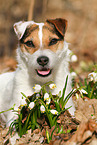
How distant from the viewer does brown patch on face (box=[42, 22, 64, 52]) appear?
3389 millimetres

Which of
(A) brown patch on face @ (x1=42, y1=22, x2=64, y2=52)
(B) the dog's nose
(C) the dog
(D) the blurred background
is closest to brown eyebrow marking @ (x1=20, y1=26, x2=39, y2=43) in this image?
(C) the dog

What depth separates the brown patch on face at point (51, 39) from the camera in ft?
11.1

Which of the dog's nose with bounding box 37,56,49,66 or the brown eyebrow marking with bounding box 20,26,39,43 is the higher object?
the brown eyebrow marking with bounding box 20,26,39,43

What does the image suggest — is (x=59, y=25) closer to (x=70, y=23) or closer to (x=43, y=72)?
(x=43, y=72)

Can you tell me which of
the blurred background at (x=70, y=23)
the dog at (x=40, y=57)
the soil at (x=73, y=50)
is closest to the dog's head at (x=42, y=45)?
the dog at (x=40, y=57)

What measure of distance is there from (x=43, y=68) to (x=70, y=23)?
38.5 ft

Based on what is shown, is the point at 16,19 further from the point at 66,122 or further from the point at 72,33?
the point at 66,122

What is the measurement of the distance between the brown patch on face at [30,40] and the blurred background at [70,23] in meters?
2.79

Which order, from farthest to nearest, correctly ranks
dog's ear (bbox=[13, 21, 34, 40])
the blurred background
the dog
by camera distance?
the blurred background, dog's ear (bbox=[13, 21, 34, 40]), the dog

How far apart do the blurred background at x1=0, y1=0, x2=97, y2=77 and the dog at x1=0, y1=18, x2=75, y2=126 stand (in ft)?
8.89

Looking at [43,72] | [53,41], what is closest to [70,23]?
[53,41]

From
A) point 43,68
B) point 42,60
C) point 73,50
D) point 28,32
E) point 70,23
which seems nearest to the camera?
point 42,60

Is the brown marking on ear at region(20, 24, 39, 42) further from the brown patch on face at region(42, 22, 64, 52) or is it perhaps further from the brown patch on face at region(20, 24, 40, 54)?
the brown patch on face at region(42, 22, 64, 52)

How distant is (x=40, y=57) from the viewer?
10.3 ft
